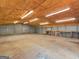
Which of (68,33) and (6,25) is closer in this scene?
(68,33)

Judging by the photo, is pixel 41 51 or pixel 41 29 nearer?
pixel 41 51

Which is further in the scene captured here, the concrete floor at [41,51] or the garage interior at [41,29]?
the garage interior at [41,29]

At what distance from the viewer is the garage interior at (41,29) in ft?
16.8

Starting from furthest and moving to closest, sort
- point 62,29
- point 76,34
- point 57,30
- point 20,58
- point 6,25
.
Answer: point 6,25 → point 57,30 → point 62,29 → point 76,34 → point 20,58

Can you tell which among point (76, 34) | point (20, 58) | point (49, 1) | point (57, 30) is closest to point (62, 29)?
point (57, 30)

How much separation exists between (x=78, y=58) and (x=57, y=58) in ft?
2.97

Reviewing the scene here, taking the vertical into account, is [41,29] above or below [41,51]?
above

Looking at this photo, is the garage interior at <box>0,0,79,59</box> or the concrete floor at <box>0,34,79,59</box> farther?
the garage interior at <box>0,0,79,59</box>

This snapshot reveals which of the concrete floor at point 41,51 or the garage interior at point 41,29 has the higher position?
the garage interior at point 41,29

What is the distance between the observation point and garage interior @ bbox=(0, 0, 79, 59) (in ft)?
16.8

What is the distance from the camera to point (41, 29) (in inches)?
710

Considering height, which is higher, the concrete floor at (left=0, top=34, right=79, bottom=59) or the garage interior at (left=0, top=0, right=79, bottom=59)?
the garage interior at (left=0, top=0, right=79, bottom=59)

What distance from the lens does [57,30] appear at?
44.8 ft

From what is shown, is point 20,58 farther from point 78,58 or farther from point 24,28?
point 24,28
